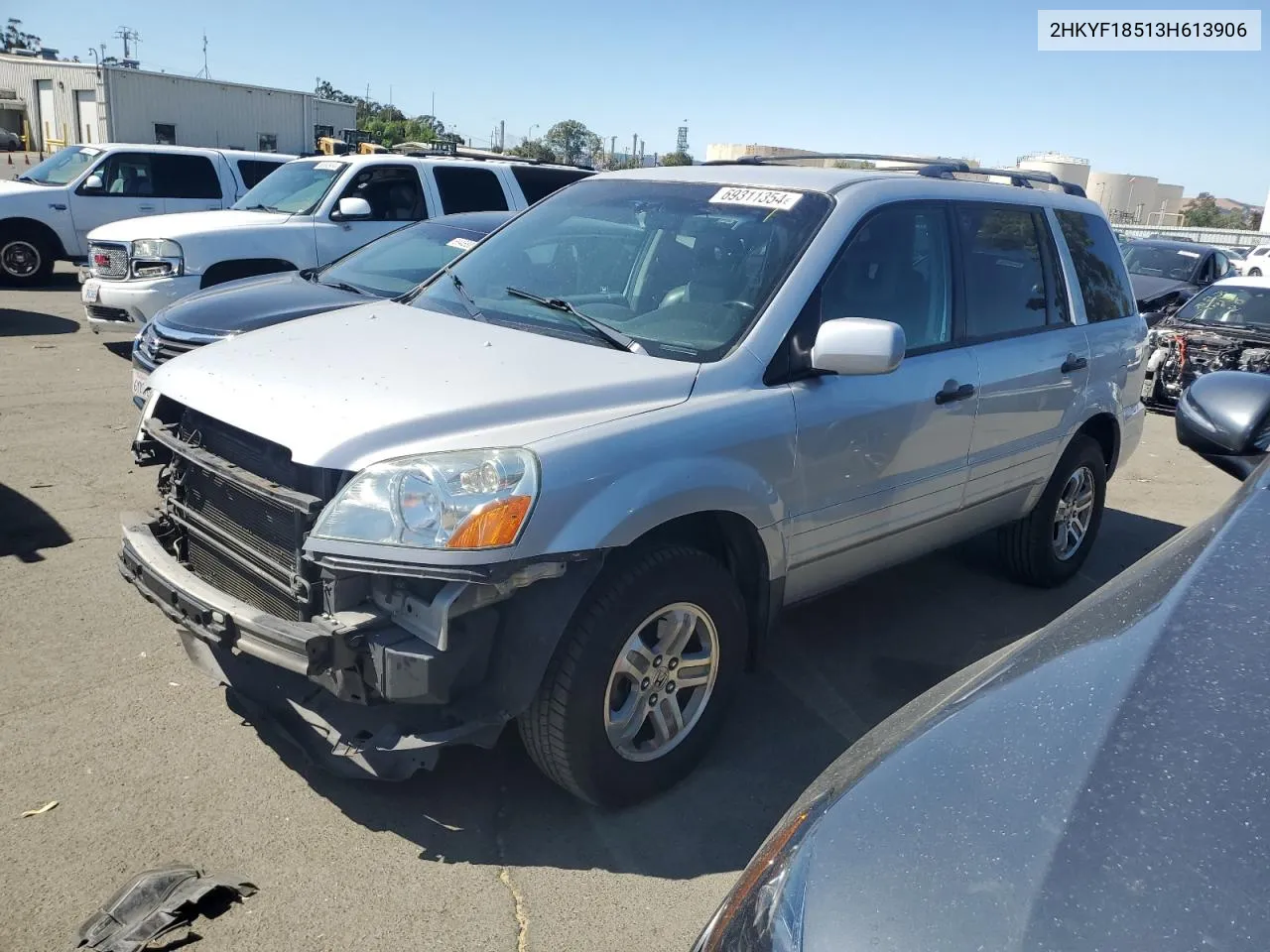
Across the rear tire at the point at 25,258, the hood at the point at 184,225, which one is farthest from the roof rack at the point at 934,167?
the rear tire at the point at 25,258

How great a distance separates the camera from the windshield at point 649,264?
3578mm

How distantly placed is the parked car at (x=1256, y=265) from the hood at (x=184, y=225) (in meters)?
17.4

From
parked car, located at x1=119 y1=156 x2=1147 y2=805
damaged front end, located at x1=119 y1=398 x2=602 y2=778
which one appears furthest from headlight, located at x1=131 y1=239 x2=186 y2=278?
damaged front end, located at x1=119 y1=398 x2=602 y2=778

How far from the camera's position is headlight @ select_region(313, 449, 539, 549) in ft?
8.84

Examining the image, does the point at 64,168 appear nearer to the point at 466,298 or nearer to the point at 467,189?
the point at 467,189

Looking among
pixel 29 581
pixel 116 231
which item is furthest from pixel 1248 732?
pixel 116 231

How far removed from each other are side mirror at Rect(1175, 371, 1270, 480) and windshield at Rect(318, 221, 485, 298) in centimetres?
495

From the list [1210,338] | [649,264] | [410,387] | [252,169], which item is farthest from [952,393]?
[252,169]

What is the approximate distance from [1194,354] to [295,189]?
947 cm

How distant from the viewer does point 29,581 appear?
468cm

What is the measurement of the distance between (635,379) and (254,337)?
1521 mm

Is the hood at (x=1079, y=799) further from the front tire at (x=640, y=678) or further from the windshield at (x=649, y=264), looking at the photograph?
the windshield at (x=649, y=264)

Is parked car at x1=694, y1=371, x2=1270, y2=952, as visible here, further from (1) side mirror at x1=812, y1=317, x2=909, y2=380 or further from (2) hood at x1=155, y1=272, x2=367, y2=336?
(2) hood at x1=155, y1=272, x2=367, y2=336

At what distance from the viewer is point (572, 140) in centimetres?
4447
